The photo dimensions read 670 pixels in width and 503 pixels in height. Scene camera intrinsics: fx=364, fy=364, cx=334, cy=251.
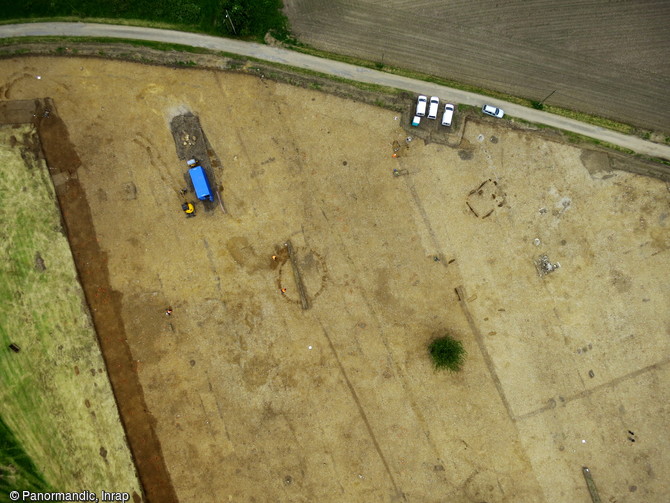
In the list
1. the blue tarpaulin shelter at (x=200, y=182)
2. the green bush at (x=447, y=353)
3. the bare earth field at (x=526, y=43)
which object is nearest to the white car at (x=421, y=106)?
the bare earth field at (x=526, y=43)

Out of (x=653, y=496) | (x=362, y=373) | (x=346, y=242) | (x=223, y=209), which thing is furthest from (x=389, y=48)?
(x=653, y=496)

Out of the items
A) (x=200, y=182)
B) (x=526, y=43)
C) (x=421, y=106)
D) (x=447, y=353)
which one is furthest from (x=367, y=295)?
(x=526, y=43)

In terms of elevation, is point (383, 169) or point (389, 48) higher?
point (389, 48)

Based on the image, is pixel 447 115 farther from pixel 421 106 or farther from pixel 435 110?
pixel 421 106

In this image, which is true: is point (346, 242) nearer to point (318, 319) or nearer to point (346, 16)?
point (318, 319)

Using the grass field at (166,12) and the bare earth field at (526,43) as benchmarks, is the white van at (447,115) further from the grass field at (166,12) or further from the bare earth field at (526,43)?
the grass field at (166,12)

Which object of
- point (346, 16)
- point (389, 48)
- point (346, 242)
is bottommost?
point (346, 242)
